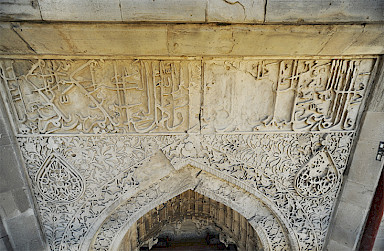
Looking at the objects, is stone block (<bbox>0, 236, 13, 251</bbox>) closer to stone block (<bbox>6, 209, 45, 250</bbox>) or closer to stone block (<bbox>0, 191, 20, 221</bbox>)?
stone block (<bbox>6, 209, 45, 250</bbox>)

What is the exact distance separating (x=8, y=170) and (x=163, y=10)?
7.46 ft

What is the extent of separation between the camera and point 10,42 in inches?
67.9

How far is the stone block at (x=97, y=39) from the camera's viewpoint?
1.66 meters

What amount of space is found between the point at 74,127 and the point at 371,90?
3.13m

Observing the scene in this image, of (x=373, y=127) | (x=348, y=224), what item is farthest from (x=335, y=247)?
(x=373, y=127)

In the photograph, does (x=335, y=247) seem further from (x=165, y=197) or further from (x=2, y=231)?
(x=2, y=231)

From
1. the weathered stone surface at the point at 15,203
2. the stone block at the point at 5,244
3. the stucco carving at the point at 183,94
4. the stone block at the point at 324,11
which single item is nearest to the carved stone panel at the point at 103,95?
the stucco carving at the point at 183,94

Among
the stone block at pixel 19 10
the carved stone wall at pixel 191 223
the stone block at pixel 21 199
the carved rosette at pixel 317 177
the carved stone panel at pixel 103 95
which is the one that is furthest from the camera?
the carved stone wall at pixel 191 223

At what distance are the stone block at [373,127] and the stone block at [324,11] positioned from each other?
3.10 feet

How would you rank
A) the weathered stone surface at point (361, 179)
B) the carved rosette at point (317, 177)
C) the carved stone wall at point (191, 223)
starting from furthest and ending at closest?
the carved stone wall at point (191, 223)
the carved rosette at point (317, 177)
the weathered stone surface at point (361, 179)

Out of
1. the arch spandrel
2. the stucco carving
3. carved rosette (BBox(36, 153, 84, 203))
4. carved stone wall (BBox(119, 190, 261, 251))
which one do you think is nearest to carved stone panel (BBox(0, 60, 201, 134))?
the stucco carving

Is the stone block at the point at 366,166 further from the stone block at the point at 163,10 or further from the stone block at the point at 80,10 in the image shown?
the stone block at the point at 80,10

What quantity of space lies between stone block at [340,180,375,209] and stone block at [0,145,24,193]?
3.69 metres

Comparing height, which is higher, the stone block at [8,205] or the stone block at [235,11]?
the stone block at [235,11]
